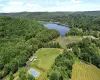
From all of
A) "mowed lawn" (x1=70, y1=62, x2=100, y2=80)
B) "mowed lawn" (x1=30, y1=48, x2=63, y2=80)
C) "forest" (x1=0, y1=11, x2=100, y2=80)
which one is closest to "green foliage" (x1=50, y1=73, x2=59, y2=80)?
"forest" (x1=0, y1=11, x2=100, y2=80)

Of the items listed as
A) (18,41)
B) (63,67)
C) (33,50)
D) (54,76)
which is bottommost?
(18,41)

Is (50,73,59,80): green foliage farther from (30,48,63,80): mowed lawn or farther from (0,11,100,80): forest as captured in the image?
(30,48,63,80): mowed lawn

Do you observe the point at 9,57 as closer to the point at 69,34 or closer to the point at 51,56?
the point at 51,56

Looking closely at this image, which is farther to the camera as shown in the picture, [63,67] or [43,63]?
[43,63]

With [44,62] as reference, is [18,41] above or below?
below

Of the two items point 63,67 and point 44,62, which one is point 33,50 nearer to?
point 44,62

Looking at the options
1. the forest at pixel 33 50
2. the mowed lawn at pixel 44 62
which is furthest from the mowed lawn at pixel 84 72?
the mowed lawn at pixel 44 62

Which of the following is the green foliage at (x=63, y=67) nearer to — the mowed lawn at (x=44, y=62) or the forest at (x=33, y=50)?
the forest at (x=33, y=50)

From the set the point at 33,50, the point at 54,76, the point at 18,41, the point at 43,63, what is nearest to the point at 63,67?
the point at 54,76
